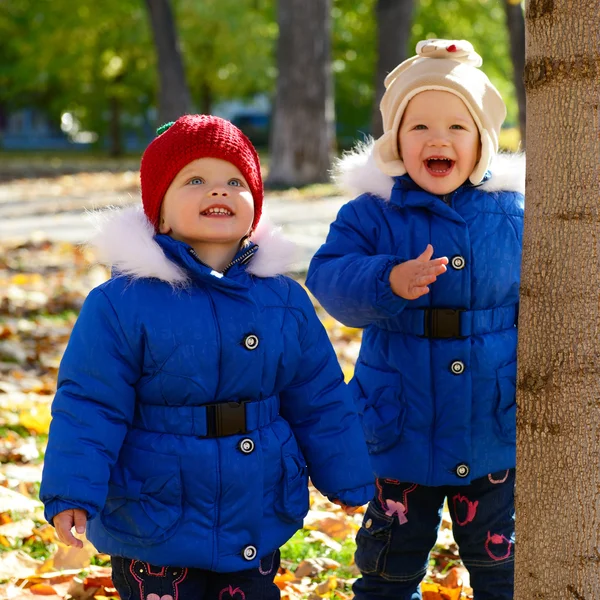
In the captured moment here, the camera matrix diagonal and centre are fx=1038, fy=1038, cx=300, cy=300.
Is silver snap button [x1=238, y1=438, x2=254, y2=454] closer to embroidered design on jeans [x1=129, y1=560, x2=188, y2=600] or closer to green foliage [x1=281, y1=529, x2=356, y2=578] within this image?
embroidered design on jeans [x1=129, y1=560, x2=188, y2=600]

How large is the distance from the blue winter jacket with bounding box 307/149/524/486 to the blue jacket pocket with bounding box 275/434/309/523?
1.34 ft

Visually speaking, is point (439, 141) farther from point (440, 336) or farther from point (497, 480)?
point (497, 480)

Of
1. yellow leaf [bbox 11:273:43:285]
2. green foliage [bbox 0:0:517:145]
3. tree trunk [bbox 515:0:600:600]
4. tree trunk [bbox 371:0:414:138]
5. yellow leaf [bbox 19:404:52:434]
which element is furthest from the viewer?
green foliage [bbox 0:0:517:145]

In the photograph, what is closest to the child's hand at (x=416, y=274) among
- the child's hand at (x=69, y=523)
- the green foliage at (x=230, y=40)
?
the child's hand at (x=69, y=523)

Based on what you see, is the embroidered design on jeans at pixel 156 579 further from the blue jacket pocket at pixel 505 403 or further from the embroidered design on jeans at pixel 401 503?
the blue jacket pocket at pixel 505 403

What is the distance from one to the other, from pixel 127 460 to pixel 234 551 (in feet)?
1.04

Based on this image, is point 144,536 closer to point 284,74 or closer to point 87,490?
point 87,490

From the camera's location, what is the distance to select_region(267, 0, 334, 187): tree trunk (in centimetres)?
1505

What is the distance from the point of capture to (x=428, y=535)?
2.88 m

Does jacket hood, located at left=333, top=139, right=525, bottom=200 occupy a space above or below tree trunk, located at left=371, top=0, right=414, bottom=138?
below

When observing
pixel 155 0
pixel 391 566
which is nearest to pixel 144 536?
pixel 391 566

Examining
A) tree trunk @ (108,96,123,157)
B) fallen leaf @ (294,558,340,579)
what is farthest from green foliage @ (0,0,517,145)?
fallen leaf @ (294,558,340,579)

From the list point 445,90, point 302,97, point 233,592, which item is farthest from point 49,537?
point 302,97

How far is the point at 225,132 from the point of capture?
2.48 metres
